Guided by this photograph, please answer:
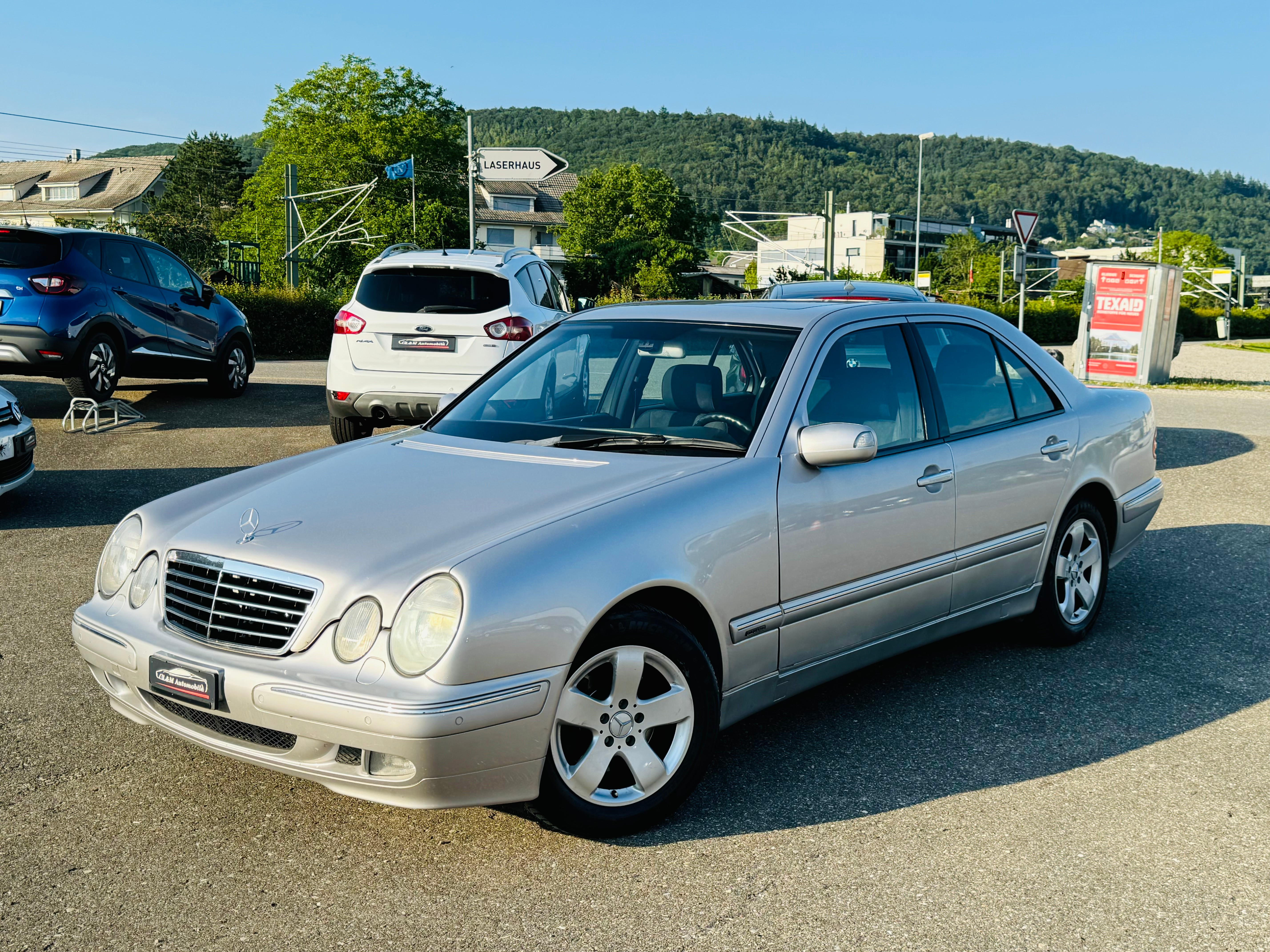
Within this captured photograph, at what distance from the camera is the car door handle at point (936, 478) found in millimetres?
4520

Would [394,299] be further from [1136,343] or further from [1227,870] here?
[1136,343]

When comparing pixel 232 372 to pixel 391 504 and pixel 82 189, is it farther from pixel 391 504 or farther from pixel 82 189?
pixel 82 189

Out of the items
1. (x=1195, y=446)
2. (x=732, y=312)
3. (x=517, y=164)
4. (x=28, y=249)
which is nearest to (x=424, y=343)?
(x=28, y=249)

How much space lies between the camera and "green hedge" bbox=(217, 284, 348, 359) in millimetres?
27453

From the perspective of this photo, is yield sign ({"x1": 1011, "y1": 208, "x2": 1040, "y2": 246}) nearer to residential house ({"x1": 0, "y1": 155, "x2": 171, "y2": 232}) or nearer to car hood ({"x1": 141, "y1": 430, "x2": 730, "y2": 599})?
car hood ({"x1": 141, "y1": 430, "x2": 730, "y2": 599})

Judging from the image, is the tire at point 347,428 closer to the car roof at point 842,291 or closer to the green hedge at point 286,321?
the car roof at point 842,291

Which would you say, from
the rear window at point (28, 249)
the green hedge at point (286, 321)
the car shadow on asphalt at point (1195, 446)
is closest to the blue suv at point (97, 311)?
the rear window at point (28, 249)

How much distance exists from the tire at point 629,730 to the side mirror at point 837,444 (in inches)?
32.1

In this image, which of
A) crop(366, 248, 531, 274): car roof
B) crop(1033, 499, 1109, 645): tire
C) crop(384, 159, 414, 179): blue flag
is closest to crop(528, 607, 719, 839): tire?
crop(1033, 499, 1109, 645): tire

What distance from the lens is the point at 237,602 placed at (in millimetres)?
3385

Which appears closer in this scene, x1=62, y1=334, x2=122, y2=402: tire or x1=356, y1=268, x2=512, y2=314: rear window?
x1=356, y1=268, x2=512, y2=314: rear window

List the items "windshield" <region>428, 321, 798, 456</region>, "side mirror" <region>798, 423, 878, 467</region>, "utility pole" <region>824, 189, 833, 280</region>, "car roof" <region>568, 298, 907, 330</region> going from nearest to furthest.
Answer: "side mirror" <region>798, 423, 878, 467</region> → "windshield" <region>428, 321, 798, 456</region> → "car roof" <region>568, 298, 907, 330</region> → "utility pole" <region>824, 189, 833, 280</region>

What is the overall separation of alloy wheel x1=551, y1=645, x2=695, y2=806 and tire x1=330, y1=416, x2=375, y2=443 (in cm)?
728

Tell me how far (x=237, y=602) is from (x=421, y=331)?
679 cm
